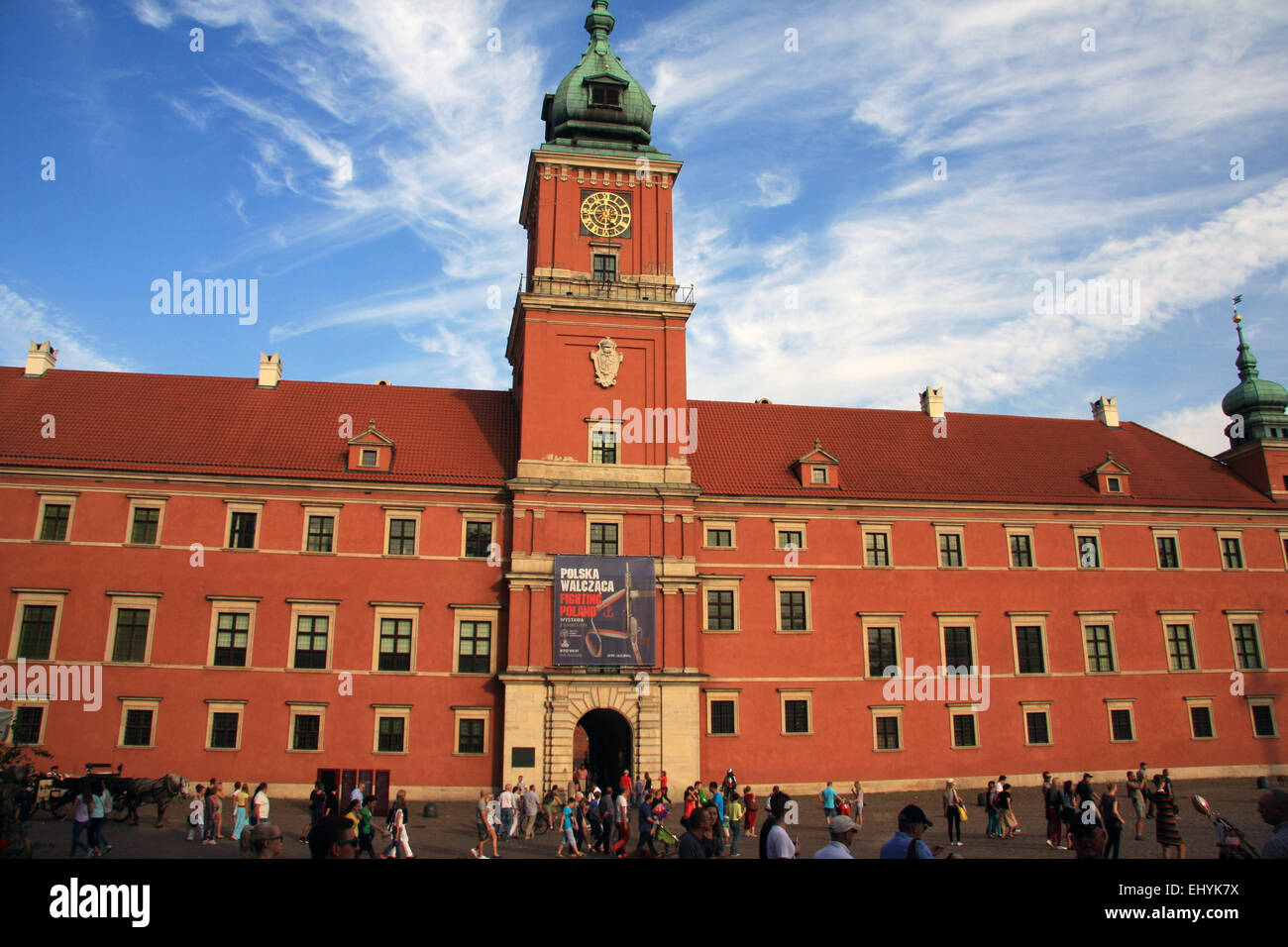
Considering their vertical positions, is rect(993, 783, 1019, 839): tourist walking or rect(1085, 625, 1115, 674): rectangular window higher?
rect(1085, 625, 1115, 674): rectangular window

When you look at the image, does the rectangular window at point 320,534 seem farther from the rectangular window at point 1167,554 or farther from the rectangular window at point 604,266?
the rectangular window at point 1167,554

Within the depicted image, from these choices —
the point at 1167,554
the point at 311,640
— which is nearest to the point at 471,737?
the point at 311,640

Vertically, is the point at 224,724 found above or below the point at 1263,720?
above

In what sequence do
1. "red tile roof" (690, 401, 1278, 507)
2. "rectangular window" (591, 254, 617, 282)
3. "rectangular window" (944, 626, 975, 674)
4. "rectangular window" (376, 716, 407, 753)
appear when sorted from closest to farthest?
"rectangular window" (376, 716, 407, 753)
"rectangular window" (944, 626, 975, 674)
"rectangular window" (591, 254, 617, 282)
"red tile roof" (690, 401, 1278, 507)

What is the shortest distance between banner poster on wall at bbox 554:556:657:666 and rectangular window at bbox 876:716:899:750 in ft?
31.8

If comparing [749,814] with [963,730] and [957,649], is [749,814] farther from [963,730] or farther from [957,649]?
[957,649]

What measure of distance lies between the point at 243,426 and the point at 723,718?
2265cm

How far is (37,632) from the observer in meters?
30.5

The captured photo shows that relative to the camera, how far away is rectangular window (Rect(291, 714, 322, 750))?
30719 mm

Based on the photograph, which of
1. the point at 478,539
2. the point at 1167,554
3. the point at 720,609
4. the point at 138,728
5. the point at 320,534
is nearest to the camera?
the point at 138,728

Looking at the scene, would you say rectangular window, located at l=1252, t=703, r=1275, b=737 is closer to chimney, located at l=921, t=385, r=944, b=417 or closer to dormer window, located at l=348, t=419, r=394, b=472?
chimney, located at l=921, t=385, r=944, b=417

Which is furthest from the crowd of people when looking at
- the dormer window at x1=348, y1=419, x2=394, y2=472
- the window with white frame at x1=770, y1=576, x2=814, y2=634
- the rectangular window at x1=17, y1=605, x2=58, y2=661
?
the dormer window at x1=348, y1=419, x2=394, y2=472

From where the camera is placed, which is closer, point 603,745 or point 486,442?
point 603,745

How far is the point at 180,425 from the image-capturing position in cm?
3481
